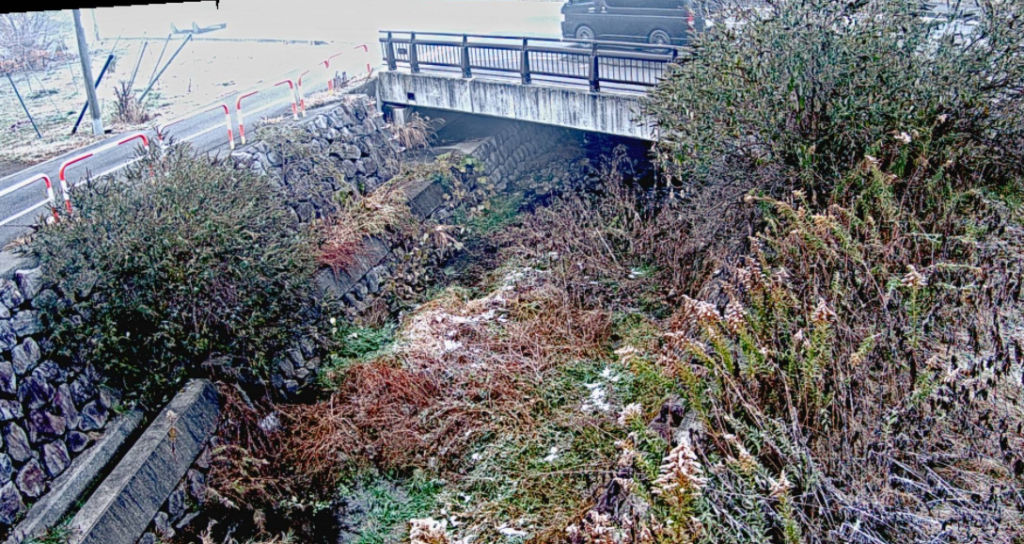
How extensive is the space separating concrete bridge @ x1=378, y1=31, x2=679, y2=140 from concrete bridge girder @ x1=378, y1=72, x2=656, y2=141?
0.06 ft

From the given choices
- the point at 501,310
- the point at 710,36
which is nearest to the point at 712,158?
the point at 710,36

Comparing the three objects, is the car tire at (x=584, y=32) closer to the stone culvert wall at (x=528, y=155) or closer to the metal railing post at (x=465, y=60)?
the stone culvert wall at (x=528, y=155)

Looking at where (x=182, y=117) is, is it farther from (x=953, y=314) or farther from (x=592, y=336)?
(x=953, y=314)

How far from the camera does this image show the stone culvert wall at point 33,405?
22.5 feet

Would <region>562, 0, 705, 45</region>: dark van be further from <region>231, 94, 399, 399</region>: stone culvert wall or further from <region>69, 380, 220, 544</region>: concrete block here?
<region>69, 380, 220, 544</region>: concrete block

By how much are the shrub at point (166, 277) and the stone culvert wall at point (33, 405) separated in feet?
0.63

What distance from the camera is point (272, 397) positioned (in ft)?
31.4

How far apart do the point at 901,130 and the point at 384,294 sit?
26.6 feet

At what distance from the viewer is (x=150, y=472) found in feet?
24.6

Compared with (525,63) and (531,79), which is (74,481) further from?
(531,79)

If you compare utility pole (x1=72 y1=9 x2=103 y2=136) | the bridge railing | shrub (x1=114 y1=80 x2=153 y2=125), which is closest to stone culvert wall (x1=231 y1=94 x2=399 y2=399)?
the bridge railing

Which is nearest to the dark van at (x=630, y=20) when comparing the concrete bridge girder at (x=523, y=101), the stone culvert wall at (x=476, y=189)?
the concrete bridge girder at (x=523, y=101)

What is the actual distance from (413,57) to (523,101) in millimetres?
3197

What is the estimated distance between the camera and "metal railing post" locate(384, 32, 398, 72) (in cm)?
1700
